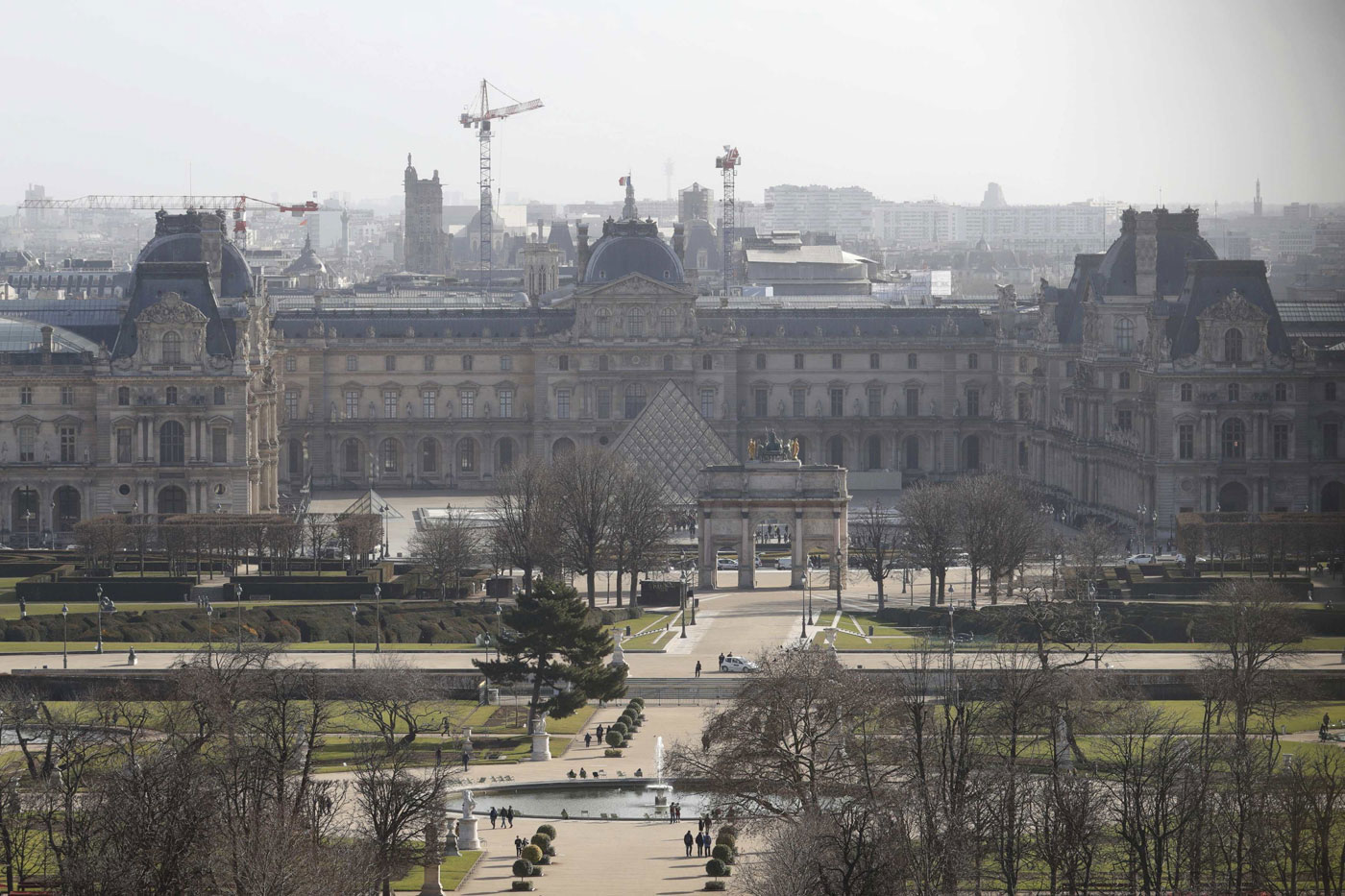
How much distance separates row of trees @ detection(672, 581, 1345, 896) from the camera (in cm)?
7038

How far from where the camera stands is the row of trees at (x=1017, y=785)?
70.4 meters

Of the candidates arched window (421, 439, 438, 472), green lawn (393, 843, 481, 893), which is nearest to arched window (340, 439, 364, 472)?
arched window (421, 439, 438, 472)

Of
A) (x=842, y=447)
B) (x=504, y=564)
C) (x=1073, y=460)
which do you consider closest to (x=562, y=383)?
(x=842, y=447)

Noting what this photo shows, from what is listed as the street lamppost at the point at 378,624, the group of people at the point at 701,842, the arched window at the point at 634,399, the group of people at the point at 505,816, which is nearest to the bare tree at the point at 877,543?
the street lamppost at the point at 378,624

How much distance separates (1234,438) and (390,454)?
1891 inches

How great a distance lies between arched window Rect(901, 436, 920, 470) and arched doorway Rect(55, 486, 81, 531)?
47.1 meters

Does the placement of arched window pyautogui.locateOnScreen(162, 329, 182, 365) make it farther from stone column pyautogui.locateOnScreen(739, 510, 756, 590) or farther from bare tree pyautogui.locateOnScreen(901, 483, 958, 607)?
bare tree pyautogui.locateOnScreen(901, 483, 958, 607)

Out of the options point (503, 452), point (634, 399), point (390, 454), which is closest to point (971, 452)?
point (634, 399)

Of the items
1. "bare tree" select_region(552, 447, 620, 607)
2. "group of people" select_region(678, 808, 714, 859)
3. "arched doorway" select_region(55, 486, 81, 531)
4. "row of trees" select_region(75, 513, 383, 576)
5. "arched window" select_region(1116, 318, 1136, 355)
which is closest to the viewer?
"group of people" select_region(678, 808, 714, 859)

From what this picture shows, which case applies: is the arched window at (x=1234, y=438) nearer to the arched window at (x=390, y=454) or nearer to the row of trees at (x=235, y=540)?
the row of trees at (x=235, y=540)

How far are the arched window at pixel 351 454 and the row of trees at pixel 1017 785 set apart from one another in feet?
254

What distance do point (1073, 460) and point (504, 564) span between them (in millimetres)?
38835

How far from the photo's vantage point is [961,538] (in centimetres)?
12388

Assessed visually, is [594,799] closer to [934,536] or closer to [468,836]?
[468,836]
